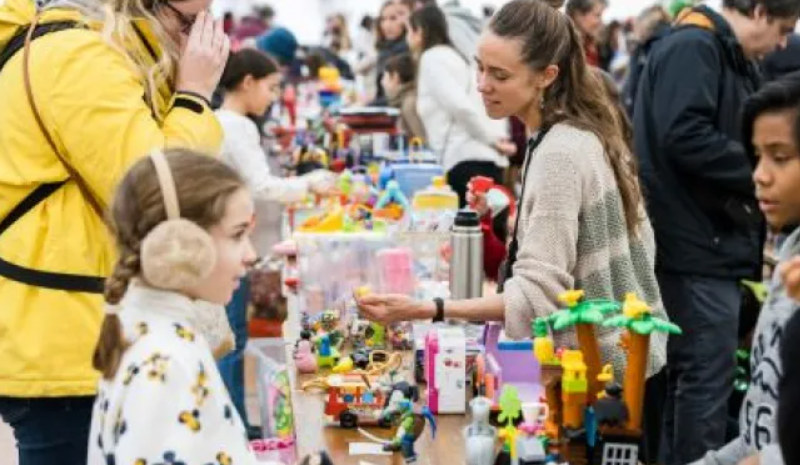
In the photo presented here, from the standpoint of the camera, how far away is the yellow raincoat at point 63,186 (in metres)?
2.31

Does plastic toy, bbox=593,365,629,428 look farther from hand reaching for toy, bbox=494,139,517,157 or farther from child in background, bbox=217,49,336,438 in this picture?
hand reaching for toy, bbox=494,139,517,157

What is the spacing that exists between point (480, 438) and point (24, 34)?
116cm

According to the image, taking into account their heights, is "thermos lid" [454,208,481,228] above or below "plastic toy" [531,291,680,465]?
above

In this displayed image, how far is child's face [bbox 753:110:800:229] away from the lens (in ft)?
6.84

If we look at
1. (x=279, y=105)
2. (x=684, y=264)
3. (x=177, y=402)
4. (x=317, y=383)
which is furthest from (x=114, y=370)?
(x=279, y=105)

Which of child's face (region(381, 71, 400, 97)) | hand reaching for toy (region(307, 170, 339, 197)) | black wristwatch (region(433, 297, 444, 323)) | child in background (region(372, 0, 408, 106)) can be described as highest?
child in background (region(372, 0, 408, 106))

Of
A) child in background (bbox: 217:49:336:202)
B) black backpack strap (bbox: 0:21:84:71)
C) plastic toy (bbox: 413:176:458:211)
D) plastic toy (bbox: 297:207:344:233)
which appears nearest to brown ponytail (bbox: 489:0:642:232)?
black backpack strap (bbox: 0:21:84:71)

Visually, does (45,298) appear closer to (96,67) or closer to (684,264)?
(96,67)

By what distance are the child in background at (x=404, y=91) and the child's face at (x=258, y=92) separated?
1812 millimetres

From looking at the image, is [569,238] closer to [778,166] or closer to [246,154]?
[778,166]

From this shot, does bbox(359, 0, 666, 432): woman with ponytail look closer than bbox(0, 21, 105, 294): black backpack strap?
No

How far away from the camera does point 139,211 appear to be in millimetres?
1963

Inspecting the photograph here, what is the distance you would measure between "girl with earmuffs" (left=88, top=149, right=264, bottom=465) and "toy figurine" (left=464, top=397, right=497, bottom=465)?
434mm

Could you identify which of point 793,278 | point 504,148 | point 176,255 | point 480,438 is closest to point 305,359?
point 480,438
